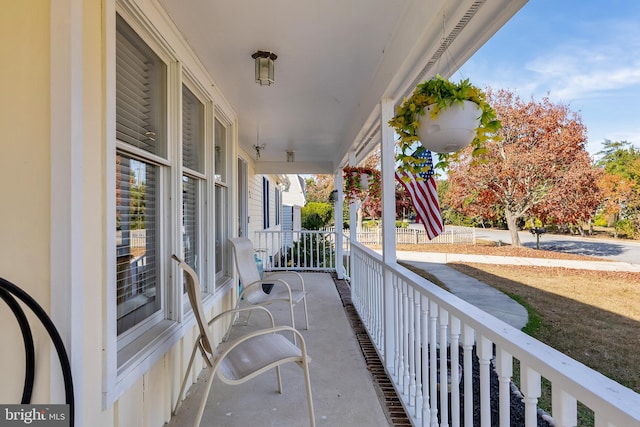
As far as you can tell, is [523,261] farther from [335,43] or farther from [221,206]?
[335,43]

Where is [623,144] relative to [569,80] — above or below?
below

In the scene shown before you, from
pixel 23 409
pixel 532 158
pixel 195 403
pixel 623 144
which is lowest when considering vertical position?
pixel 195 403

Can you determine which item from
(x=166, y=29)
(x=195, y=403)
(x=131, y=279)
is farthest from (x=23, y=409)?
(x=166, y=29)

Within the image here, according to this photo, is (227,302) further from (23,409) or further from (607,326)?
(607,326)

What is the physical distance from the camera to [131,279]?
1.71 m

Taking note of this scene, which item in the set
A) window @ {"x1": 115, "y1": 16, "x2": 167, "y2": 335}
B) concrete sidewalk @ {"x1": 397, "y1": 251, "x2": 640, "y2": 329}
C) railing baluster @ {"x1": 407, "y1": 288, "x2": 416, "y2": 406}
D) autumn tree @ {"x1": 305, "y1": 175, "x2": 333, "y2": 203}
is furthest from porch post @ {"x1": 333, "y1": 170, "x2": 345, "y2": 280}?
autumn tree @ {"x1": 305, "y1": 175, "x2": 333, "y2": 203}

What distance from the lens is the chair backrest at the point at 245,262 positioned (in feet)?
11.4

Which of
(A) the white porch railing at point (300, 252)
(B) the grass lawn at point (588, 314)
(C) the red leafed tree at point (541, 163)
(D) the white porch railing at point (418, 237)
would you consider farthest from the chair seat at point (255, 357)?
(D) the white porch railing at point (418, 237)

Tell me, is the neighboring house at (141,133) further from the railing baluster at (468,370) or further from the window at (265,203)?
the window at (265,203)

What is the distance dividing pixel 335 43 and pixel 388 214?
55.1 inches

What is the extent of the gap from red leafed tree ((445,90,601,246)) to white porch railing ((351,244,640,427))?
6.20ft

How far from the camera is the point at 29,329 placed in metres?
1.08

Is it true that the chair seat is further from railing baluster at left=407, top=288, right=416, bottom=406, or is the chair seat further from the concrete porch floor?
railing baluster at left=407, top=288, right=416, bottom=406

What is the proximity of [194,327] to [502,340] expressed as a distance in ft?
7.05
